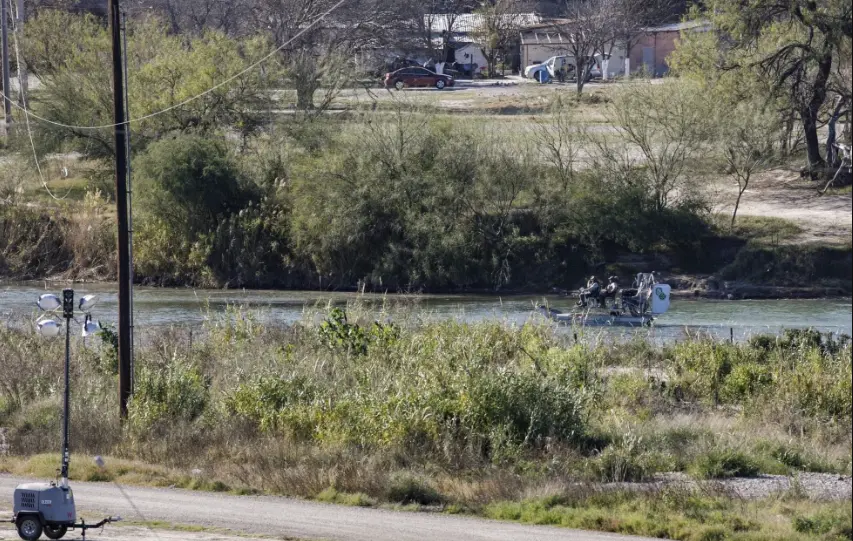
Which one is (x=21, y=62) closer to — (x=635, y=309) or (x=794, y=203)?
(x=635, y=309)

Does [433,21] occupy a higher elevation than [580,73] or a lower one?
higher

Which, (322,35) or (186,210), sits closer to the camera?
(186,210)

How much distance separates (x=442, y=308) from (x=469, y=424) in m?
22.4

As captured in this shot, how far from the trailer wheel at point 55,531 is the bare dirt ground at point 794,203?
116ft

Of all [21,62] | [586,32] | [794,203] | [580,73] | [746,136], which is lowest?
[794,203]

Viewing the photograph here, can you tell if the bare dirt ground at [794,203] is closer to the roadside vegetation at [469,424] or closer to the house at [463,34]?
the roadside vegetation at [469,424]

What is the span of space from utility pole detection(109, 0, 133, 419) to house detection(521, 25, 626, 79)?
5606 cm

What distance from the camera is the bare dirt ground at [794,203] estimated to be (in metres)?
47.0

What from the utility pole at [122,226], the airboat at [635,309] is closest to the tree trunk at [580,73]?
the airboat at [635,309]

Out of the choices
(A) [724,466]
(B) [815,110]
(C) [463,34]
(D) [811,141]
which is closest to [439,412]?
(A) [724,466]

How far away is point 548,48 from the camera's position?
8131cm

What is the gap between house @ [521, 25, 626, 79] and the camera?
3140 inches

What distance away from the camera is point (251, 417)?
23.9m

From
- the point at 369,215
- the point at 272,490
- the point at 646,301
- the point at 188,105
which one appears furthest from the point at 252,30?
the point at 272,490
